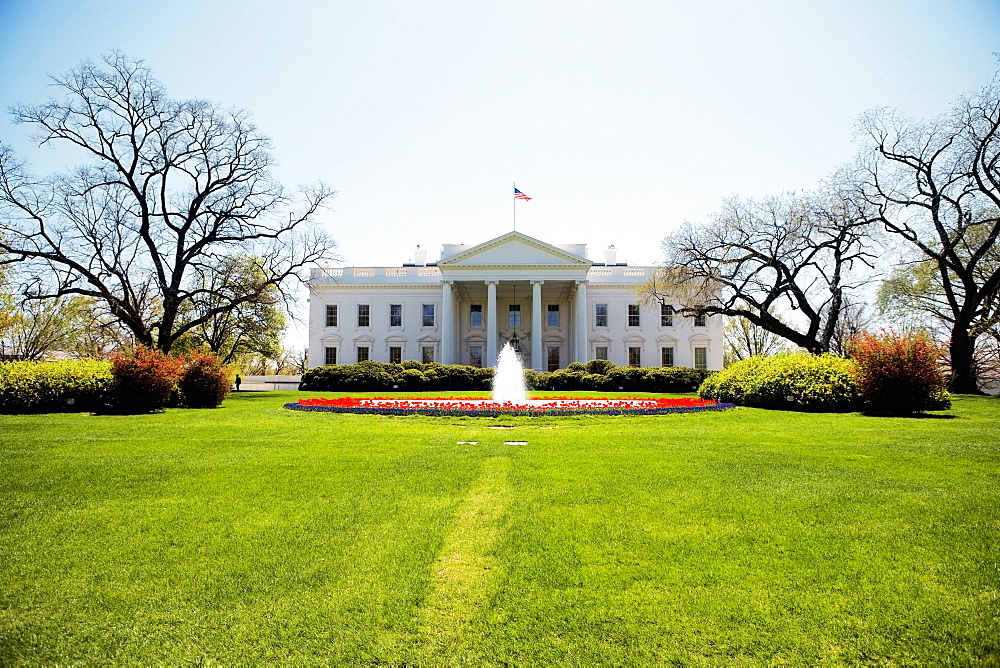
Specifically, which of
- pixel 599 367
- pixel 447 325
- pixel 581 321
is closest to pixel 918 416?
pixel 599 367

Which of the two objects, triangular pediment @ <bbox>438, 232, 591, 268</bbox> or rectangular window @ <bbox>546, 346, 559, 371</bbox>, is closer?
triangular pediment @ <bbox>438, 232, 591, 268</bbox>

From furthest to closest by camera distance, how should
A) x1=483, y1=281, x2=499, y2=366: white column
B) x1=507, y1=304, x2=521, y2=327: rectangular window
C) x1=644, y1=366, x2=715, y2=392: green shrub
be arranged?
1. x1=507, y1=304, x2=521, y2=327: rectangular window
2. x1=483, y1=281, x2=499, y2=366: white column
3. x1=644, y1=366, x2=715, y2=392: green shrub

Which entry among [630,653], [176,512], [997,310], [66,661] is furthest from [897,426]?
[997,310]

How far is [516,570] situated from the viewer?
425cm

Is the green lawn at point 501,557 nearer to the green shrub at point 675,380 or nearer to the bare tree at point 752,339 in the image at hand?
the green shrub at point 675,380

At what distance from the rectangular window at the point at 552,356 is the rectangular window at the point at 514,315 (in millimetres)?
3052

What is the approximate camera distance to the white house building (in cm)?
4591

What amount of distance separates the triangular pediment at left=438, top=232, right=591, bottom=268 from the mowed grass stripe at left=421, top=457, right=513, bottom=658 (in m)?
36.3

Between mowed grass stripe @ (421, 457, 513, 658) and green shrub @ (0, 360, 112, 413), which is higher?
green shrub @ (0, 360, 112, 413)

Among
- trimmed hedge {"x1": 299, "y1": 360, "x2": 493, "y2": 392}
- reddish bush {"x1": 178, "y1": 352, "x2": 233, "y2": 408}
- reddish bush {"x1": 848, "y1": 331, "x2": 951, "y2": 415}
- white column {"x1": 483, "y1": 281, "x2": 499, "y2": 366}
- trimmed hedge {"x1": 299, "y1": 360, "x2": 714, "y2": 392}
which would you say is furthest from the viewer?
white column {"x1": 483, "y1": 281, "x2": 499, "y2": 366}

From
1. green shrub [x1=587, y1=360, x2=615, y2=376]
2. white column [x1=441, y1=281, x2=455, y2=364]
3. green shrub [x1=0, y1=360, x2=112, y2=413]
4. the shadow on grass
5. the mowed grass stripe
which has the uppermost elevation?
white column [x1=441, y1=281, x2=455, y2=364]

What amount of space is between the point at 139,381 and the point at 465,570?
15.7m

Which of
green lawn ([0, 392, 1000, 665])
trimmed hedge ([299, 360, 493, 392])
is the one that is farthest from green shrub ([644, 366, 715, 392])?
green lawn ([0, 392, 1000, 665])

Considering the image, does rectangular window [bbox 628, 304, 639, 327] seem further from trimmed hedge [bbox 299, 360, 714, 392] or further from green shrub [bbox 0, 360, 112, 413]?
green shrub [bbox 0, 360, 112, 413]
